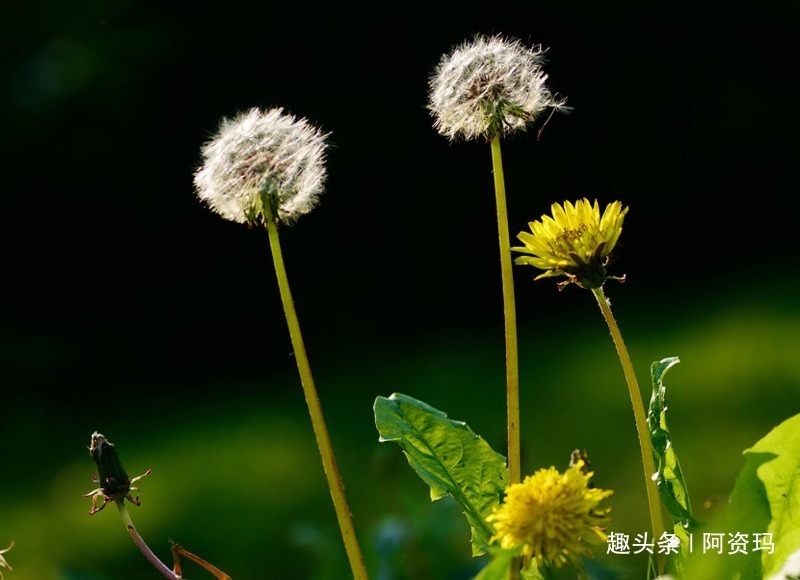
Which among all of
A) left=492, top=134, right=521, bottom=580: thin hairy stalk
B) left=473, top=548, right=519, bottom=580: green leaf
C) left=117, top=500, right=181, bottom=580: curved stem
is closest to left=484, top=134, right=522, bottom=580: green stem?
left=492, top=134, right=521, bottom=580: thin hairy stalk

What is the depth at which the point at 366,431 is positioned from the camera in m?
3.97

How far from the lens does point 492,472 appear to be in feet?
3.25

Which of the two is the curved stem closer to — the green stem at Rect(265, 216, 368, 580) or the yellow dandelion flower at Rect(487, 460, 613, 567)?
the green stem at Rect(265, 216, 368, 580)

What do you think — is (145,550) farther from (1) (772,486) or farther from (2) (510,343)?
(1) (772,486)

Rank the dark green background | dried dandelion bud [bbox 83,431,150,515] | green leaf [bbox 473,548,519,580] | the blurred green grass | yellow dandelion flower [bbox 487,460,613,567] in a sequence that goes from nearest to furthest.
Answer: green leaf [bbox 473,548,519,580]
yellow dandelion flower [bbox 487,460,613,567]
dried dandelion bud [bbox 83,431,150,515]
the blurred green grass
the dark green background

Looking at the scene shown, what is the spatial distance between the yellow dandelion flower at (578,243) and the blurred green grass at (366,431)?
1773 mm

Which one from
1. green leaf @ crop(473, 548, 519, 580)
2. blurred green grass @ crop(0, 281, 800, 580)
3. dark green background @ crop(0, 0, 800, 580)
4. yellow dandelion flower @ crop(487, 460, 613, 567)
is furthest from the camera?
dark green background @ crop(0, 0, 800, 580)

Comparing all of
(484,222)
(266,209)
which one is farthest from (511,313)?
(484,222)

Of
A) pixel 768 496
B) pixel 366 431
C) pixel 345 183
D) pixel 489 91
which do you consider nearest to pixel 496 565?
pixel 768 496

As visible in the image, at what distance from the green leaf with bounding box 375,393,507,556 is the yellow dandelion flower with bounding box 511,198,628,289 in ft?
0.64

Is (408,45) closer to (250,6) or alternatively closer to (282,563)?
(250,6)

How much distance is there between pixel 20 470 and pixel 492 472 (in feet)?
12.2

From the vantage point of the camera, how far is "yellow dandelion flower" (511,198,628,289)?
85 cm

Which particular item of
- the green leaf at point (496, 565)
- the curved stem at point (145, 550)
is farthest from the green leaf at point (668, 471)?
the curved stem at point (145, 550)
